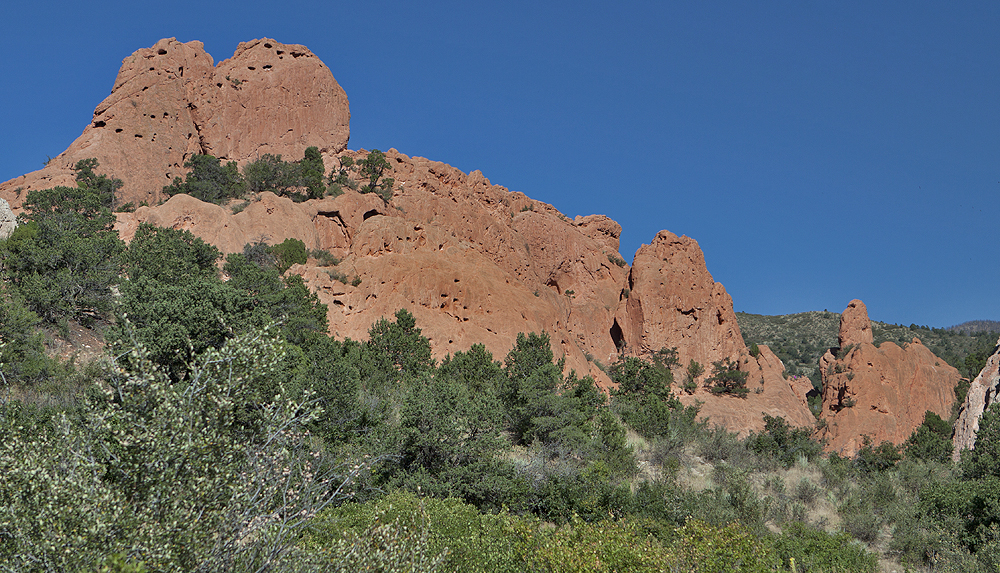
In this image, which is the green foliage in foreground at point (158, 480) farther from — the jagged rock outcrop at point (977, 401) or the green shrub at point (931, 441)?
the green shrub at point (931, 441)

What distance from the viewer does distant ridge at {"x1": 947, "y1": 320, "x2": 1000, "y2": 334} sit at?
72.4m

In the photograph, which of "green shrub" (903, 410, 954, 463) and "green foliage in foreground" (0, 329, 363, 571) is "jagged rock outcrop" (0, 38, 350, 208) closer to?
"green foliage in foreground" (0, 329, 363, 571)

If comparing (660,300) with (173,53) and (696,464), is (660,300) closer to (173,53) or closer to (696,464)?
(696,464)

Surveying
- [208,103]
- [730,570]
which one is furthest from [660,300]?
[208,103]

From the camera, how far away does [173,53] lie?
162ft

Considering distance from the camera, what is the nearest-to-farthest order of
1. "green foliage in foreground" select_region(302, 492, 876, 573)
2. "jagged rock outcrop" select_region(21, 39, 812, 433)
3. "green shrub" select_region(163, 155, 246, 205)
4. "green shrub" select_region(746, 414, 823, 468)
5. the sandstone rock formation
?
"green foliage in foreground" select_region(302, 492, 876, 573), "green shrub" select_region(746, 414, 823, 468), the sandstone rock formation, "jagged rock outcrop" select_region(21, 39, 812, 433), "green shrub" select_region(163, 155, 246, 205)

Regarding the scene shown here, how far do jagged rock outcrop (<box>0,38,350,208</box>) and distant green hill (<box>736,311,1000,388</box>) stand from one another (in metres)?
42.3

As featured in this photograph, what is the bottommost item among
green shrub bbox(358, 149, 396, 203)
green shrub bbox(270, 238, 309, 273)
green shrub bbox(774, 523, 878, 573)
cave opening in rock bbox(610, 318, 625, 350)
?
green shrub bbox(774, 523, 878, 573)

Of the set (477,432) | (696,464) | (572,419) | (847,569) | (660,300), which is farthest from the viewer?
(660,300)

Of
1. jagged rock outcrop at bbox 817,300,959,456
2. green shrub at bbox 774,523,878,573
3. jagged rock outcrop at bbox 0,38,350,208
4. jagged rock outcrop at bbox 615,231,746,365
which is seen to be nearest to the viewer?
green shrub at bbox 774,523,878,573

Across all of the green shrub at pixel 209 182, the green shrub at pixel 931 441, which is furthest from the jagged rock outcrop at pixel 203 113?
the green shrub at pixel 931 441

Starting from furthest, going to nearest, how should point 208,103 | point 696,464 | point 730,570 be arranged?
point 208,103 < point 696,464 < point 730,570

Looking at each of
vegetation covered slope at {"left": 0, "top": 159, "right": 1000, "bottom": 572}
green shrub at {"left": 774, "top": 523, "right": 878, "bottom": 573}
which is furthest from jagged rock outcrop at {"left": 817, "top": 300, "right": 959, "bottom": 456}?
green shrub at {"left": 774, "top": 523, "right": 878, "bottom": 573}

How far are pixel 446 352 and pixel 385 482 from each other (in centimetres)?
1670
